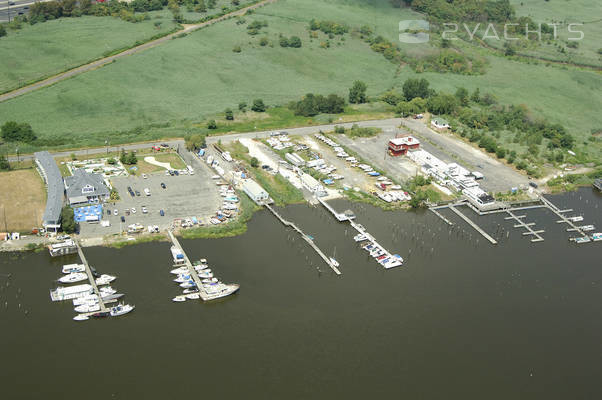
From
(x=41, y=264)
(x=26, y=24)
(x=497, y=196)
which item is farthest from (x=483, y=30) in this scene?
(x=41, y=264)

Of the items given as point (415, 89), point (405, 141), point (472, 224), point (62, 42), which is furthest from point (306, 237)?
point (62, 42)

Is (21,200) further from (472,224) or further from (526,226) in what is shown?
(526,226)

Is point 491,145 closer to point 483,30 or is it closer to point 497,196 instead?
point 497,196

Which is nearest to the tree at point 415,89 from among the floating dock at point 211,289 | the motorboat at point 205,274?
the floating dock at point 211,289

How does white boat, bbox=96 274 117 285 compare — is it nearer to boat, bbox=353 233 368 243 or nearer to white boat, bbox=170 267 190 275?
white boat, bbox=170 267 190 275

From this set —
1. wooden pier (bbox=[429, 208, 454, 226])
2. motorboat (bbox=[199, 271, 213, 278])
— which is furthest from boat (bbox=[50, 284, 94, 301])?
wooden pier (bbox=[429, 208, 454, 226])
